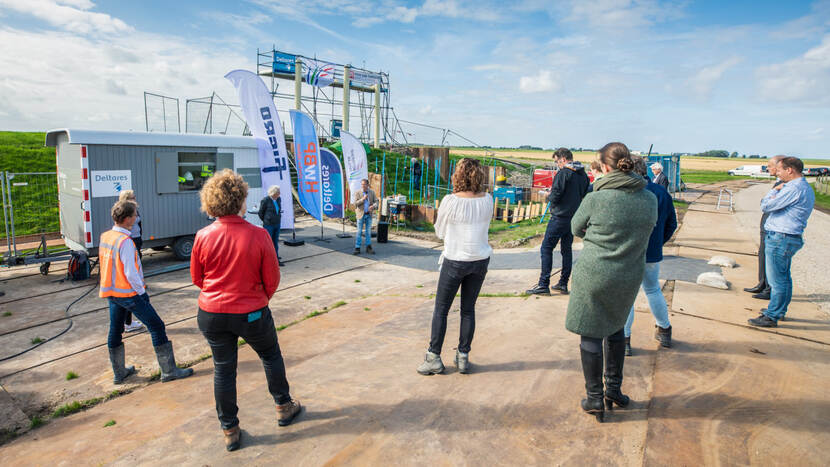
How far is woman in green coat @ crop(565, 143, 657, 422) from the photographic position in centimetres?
272

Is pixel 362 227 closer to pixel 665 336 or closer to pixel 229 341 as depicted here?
pixel 665 336

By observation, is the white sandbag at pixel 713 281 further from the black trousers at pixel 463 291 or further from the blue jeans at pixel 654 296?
the black trousers at pixel 463 291

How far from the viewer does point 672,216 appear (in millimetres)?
3885

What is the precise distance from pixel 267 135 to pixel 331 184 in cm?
205

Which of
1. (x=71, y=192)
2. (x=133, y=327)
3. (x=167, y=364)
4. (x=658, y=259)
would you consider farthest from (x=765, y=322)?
(x=71, y=192)

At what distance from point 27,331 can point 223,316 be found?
4890 mm

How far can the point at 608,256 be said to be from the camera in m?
2.73

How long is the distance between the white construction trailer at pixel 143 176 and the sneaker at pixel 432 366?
7.38 m

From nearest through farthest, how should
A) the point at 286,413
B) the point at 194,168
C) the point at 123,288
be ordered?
the point at 286,413 < the point at 123,288 < the point at 194,168

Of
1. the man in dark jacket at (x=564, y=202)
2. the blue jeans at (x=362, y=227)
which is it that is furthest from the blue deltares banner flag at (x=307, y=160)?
the man in dark jacket at (x=564, y=202)

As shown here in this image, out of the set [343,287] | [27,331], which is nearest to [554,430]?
[343,287]

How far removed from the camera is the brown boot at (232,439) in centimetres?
278

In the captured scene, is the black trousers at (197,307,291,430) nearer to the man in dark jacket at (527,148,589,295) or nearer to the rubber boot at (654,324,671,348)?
the rubber boot at (654,324,671,348)

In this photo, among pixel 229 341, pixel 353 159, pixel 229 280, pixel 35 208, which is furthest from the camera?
pixel 35 208
